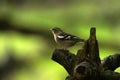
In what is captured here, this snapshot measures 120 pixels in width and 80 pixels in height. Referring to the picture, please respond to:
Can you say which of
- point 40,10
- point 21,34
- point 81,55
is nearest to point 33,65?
point 21,34

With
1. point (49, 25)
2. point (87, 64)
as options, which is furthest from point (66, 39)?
point (49, 25)

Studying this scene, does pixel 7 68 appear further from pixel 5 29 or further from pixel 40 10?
pixel 40 10

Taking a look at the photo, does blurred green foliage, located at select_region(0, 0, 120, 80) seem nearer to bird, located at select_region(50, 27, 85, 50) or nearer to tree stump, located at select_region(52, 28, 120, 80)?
bird, located at select_region(50, 27, 85, 50)

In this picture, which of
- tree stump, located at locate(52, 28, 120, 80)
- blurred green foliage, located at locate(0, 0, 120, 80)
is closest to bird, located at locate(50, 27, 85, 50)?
tree stump, located at locate(52, 28, 120, 80)

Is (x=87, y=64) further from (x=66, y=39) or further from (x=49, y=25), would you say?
(x=49, y=25)

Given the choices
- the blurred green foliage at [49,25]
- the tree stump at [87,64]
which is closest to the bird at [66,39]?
the tree stump at [87,64]
